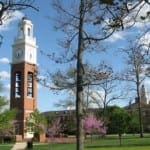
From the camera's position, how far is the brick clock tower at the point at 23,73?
267 ft

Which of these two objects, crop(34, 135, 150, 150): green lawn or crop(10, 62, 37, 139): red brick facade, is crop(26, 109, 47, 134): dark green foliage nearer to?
crop(10, 62, 37, 139): red brick facade

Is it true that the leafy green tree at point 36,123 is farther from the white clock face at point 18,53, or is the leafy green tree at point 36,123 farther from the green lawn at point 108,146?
the green lawn at point 108,146

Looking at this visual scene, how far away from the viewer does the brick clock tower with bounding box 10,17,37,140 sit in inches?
3209

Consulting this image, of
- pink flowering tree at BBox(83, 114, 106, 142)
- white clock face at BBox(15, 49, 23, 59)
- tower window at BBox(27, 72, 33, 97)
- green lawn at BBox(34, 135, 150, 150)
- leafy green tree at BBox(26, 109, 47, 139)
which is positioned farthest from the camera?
white clock face at BBox(15, 49, 23, 59)

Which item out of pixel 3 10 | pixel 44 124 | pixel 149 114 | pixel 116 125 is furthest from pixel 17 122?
pixel 3 10

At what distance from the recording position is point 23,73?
82.2 metres

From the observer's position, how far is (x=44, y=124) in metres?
71.9

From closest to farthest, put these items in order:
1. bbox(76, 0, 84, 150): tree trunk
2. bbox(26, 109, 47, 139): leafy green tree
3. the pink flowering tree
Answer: bbox(76, 0, 84, 150): tree trunk
the pink flowering tree
bbox(26, 109, 47, 139): leafy green tree

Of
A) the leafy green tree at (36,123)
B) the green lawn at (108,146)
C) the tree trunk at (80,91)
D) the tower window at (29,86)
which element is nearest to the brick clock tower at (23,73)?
the tower window at (29,86)

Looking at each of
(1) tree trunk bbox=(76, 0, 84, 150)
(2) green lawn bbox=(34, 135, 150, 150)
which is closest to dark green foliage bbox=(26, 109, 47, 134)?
(2) green lawn bbox=(34, 135, 150, 150)

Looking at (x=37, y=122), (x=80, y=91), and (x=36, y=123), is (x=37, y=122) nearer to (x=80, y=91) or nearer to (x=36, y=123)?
(x=36, y=123)

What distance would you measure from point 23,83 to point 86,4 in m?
67.9

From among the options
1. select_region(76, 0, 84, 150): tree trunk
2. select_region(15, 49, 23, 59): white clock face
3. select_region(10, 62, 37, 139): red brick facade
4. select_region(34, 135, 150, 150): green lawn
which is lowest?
select_region(34, 135, 150, 150): green lawn

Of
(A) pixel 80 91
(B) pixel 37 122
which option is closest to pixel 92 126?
(B) pixel 37 122
